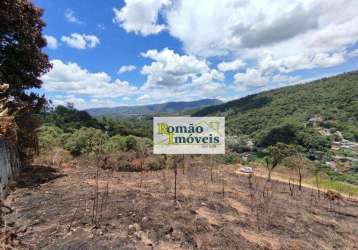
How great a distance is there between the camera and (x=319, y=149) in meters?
30.3

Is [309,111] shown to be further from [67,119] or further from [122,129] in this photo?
[67,119]

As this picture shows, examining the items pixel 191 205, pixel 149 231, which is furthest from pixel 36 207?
pixel 191 205

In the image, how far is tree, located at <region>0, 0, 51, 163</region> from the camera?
5344 mm

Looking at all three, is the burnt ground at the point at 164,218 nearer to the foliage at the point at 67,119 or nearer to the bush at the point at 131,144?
the bush at the point at 131,144

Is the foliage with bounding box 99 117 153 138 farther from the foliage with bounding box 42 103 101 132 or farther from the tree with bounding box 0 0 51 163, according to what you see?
the tree with bounding box 0 0 51 163

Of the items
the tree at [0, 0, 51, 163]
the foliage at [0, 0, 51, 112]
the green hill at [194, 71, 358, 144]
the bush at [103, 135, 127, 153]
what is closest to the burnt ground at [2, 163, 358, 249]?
the tree at [0, 0, 51, 163]

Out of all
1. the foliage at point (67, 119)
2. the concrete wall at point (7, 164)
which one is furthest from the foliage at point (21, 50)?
the foliage at point (67, 119)

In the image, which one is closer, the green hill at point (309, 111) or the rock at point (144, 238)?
the rock at point (144, 238)

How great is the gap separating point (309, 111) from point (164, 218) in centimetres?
4971

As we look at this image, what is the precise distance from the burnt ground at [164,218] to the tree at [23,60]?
1231 mm

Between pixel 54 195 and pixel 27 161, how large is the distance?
264 centimetres

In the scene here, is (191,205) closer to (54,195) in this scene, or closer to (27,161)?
(54,195)

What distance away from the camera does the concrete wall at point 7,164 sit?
4.31 m

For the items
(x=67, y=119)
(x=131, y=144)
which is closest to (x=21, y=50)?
(x=131, y=144)
